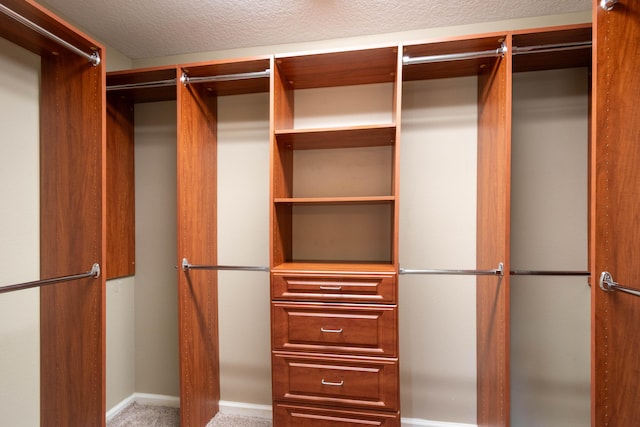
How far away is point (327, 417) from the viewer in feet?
5.45

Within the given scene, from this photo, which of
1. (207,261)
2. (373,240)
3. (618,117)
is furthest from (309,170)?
(618,117)

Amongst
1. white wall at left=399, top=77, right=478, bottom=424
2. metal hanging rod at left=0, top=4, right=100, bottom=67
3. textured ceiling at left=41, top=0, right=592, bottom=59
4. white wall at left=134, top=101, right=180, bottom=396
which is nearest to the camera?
metal hanging rod at left=0, top=4, right=100, bottom=67

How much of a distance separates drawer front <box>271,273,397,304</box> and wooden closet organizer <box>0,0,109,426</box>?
0.90 metres

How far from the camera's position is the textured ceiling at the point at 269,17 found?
5.70 feet

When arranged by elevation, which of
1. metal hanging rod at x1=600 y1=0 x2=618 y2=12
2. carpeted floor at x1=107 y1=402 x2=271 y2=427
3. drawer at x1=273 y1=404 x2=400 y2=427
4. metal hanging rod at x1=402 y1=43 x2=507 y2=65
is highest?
metal hanging rod at x1=402 y1=43 x2=507 y2=65

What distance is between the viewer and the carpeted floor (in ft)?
6.93

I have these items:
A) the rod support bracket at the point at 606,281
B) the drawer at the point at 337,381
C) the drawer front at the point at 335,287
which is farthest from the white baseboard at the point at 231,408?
the rod support bracket at the point at 606,281

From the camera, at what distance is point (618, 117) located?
115 centimetres

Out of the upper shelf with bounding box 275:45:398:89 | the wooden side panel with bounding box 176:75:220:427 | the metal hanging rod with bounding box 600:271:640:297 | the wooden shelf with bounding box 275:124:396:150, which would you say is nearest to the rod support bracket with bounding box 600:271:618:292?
the metal hanging rod with bounding box 600:271:640:297

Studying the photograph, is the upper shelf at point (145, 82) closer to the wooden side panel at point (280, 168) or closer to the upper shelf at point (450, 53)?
the wooden side panel at point (280, 168)

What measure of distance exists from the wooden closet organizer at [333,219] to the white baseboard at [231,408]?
138mm

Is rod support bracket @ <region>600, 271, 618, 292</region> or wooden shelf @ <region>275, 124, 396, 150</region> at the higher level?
wooden shelf @ <region>275, 124, 396, 150</region>

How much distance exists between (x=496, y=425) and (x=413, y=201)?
1.26 metres

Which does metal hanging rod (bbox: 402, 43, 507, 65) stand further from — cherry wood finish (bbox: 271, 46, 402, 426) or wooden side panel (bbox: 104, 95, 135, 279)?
wooden side panel (bbox: 104, 95, 135, 279)
